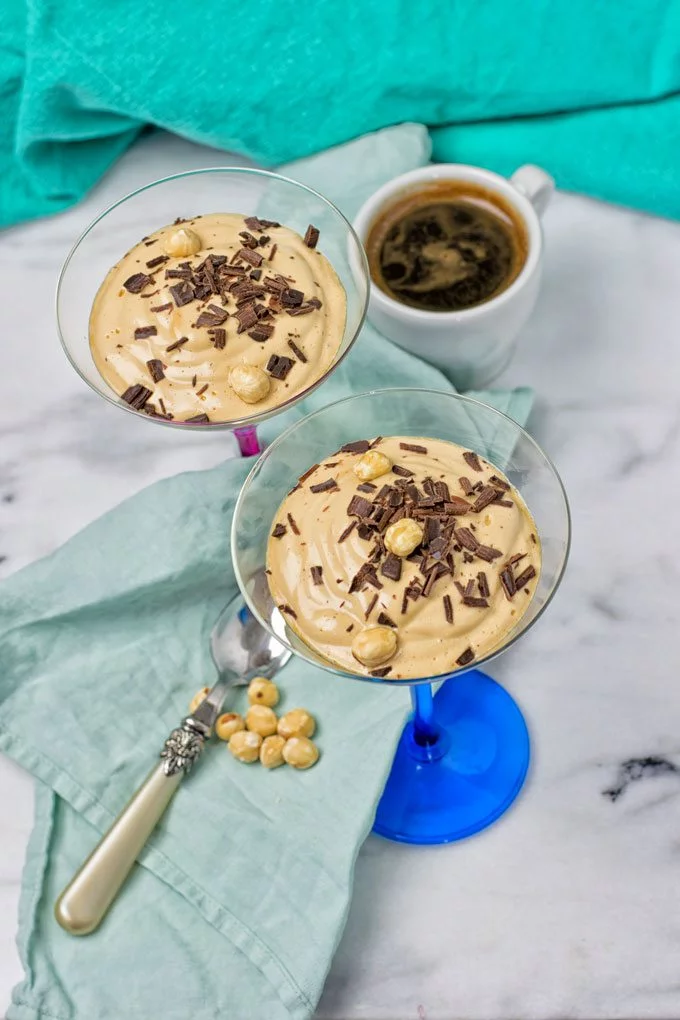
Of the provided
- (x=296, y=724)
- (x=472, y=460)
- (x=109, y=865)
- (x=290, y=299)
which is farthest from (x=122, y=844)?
(x=290, y=299)

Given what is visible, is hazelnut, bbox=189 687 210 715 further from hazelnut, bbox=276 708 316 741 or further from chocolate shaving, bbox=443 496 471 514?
chocolate shaving, bbox=443 496 471 514

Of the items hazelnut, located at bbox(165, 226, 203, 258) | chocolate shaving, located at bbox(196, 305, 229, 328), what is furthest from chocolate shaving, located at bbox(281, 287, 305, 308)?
hazelnut, located at bbox(165, 226, 203, 258)

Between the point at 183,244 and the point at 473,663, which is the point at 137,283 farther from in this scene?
the point at 473,663

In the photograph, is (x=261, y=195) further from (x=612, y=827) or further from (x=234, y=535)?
(x=612, y=827)

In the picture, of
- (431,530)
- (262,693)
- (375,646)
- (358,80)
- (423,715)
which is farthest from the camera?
(358,80)

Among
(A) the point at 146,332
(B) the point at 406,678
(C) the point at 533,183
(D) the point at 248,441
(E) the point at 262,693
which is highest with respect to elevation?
(C) the point at 533,183

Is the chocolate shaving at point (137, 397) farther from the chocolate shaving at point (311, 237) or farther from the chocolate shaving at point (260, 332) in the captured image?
the chocolate shaving at point (311, 237)

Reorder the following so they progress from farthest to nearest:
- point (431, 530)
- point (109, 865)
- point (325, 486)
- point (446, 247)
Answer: point (446, 247) → point (109, 865) → point (325, 486) → point (431, 530)

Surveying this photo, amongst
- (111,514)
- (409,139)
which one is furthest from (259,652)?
(409,139)
